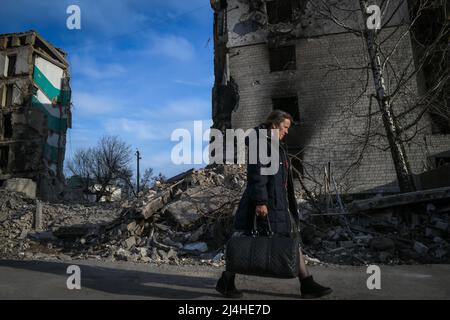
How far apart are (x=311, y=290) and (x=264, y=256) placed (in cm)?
61

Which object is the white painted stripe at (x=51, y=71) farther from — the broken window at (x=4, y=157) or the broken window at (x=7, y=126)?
the broken window at (x=4, y=157)

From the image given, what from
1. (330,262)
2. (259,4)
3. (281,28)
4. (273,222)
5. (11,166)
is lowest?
(330,262)

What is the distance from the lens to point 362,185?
44.0 feet

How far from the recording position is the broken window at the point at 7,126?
2605 cm

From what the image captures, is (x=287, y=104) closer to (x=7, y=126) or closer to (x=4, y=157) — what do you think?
(x=4, y=157)

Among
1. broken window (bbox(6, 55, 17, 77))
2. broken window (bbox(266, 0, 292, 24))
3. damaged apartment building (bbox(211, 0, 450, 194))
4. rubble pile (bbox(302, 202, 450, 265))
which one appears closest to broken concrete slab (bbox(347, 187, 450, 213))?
rubble pile (bbox(302, 202, 450, 265))

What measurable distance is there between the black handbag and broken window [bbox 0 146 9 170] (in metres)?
28.2

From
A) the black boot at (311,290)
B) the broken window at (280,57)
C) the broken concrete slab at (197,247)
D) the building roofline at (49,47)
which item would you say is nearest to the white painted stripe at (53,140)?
the building roofline at (49,47)

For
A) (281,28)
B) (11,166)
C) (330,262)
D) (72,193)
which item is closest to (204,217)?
(330,262)

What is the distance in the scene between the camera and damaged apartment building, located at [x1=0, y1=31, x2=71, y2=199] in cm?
2525

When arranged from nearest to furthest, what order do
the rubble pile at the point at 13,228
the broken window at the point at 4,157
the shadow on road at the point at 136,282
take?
1. the shadow on road at the point at 136,282
2. the rubble pile at the point at 13,228
3. the broken window at the point at 4,157

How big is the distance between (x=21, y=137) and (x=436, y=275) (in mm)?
28829

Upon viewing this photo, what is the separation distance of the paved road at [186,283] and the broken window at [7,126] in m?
26.1
